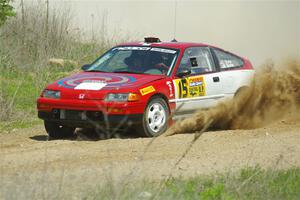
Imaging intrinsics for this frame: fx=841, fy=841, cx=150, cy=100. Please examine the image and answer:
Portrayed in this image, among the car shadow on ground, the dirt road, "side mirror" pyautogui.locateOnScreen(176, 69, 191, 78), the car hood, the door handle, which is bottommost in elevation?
the car shadow on ground

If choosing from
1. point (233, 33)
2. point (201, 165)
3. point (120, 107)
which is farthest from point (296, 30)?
point (201, 165)

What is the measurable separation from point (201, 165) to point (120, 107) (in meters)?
2.51

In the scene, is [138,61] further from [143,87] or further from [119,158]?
[119,158]

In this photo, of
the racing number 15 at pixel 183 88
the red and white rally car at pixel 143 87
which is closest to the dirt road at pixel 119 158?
the red and white rally car at pixel 143 87

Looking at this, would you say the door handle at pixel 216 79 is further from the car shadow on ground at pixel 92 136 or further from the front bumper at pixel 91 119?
the front bumper at pixel 91 119

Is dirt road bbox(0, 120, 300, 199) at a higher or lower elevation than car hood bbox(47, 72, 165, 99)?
lower

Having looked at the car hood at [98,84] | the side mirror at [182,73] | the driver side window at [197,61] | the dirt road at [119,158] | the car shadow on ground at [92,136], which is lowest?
the car shadow on ground at [92,136]

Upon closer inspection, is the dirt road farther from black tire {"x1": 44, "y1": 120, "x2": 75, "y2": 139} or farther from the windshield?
the windshield

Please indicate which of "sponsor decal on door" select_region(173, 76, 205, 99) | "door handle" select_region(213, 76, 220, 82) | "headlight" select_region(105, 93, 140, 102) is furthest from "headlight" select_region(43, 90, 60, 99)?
"door handle" select_region(213, 76, 220, 82)

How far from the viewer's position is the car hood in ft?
39.3

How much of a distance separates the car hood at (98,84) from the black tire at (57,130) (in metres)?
0.56

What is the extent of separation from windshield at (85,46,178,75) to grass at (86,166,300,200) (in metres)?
4.20

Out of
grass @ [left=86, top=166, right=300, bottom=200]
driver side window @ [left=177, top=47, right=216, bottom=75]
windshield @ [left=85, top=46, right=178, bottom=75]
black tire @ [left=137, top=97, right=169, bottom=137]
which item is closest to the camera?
grass @ [left=86, top=166, right=300, bottom=200]

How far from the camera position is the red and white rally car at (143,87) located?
39.1ft
